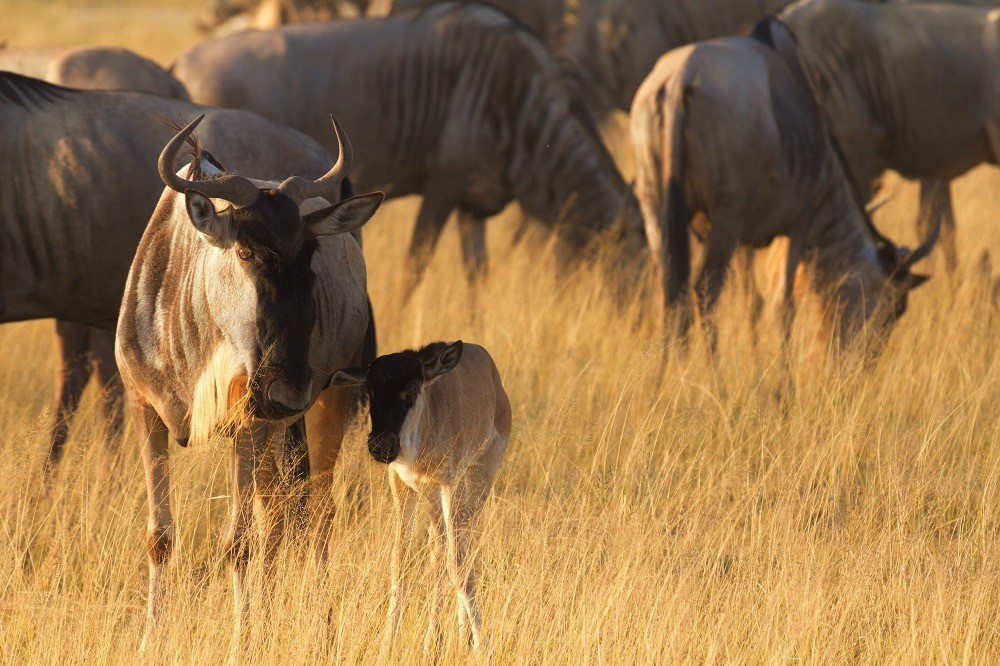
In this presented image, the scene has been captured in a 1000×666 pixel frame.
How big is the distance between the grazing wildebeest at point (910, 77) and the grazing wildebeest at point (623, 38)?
2.28 meters

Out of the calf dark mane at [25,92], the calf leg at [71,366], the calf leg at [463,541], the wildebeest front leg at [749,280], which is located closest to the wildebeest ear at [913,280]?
the wildebeest front leg at [749,280]

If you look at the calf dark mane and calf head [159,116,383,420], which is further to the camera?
the calf dark mane

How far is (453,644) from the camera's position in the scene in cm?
334

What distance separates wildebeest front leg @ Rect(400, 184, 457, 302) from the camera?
24.1 ft

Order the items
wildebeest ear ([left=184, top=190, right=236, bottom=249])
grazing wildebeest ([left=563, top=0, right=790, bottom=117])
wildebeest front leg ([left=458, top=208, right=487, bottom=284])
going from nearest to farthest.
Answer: wildebeest ear ([left=184, top=190, right=236, bottom=249]) → wildebeest front leg ([left=458, top=208, right=487, bottom=284]) → grazing wildebeest ([left=563, top=0, right=790, bottom=117])

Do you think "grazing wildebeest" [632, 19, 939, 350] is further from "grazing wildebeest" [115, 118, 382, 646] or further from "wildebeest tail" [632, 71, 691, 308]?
"grazing wildebeest" [115, 118, 382, 646]

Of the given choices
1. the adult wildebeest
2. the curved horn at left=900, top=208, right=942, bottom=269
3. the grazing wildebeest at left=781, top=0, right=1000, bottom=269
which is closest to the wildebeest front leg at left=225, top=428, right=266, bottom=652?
the adult wildebeest

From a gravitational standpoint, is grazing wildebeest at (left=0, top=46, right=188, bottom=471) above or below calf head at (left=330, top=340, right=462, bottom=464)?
below

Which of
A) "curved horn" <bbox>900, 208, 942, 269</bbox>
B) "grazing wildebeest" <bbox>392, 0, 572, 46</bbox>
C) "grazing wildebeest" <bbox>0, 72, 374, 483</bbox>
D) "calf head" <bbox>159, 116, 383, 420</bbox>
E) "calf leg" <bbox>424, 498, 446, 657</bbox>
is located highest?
"calf head" <bbox>159, 116, 383, 420</bbox>

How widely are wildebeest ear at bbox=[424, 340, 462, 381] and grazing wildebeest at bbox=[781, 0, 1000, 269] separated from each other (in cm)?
524

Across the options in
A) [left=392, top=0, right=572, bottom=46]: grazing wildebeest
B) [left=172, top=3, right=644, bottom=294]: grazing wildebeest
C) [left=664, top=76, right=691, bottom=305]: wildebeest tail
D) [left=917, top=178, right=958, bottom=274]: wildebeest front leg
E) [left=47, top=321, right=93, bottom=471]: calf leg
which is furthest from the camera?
[left=392, top=0, right=572, bottom=46]: grazing wildebeest

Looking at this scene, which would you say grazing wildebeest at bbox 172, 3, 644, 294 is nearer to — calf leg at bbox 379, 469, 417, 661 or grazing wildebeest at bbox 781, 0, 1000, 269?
grazing wildebeest at bbox 781, 0, 1000, 269

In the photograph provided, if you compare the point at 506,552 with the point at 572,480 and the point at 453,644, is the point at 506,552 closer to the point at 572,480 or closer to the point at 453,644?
the point at 453,644

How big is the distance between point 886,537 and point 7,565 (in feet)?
8.32
